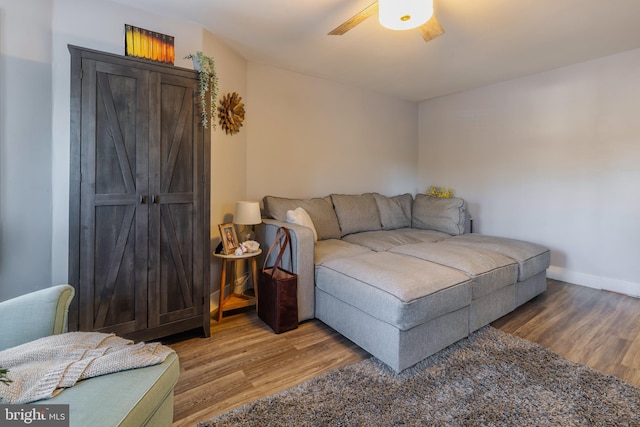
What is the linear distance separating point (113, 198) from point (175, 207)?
0.35m

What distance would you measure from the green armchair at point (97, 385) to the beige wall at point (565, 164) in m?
4.12

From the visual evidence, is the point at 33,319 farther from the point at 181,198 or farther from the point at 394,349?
the point at 394,349

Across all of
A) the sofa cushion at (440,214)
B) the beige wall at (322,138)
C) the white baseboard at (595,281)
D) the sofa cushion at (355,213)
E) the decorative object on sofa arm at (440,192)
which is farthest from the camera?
the decorative object on sofa arm at (440,192)

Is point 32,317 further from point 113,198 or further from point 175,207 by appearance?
point 175,207

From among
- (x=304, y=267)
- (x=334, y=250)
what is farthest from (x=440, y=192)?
(x=304, y=267)

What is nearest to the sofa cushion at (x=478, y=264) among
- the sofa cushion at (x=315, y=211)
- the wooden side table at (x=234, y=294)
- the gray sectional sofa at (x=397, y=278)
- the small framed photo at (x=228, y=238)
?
the gray sectional sofa at (x=397, y=278)

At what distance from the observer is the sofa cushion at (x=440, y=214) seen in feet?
12.0

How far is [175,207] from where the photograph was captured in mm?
2004

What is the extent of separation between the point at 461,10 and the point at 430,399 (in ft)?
8.71

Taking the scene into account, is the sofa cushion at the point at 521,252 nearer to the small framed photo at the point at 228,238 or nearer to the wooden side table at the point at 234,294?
the wooden side table at the point at 234,294

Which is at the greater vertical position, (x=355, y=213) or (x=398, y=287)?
(x=355, y=213)

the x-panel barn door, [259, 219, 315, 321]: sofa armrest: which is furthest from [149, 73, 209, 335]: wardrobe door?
[259, 219, 315, 321]: sofa armrest

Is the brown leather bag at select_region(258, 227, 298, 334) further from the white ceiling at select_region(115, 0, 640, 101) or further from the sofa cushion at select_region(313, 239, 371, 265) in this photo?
the white ceiling at select_region(115, 0, 640, 101)

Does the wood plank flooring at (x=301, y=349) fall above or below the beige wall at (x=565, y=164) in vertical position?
below
